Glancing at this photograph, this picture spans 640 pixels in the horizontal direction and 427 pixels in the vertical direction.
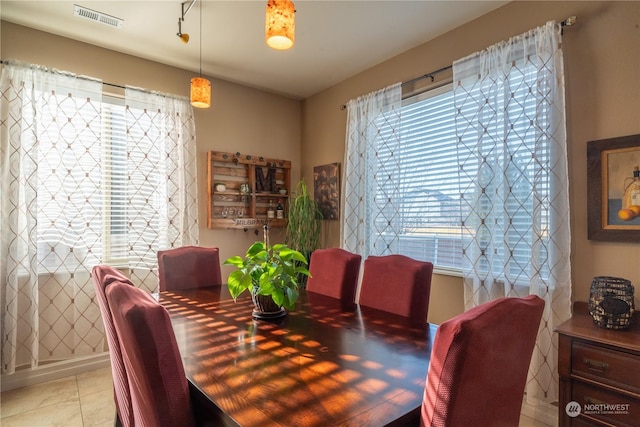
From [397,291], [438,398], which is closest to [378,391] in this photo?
[438,398]

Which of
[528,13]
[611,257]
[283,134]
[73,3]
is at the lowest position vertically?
[611,257]

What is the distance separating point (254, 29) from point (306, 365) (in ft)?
8.24

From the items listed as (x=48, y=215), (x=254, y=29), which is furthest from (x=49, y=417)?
(x=254, y=29)

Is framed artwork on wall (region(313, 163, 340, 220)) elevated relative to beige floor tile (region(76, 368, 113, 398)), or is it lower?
elevated

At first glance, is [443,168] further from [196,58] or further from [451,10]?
[196,58]

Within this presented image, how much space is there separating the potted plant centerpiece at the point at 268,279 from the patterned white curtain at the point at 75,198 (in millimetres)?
1806

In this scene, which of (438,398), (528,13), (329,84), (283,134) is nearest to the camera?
(438,398)

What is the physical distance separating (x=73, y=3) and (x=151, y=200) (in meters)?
1.55

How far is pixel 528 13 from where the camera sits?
7.06 feet

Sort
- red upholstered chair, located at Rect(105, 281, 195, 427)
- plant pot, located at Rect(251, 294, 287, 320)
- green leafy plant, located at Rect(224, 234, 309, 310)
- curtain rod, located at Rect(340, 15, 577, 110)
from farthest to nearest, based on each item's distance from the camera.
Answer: curtain rod, located at Rect(340, 15, 577, 110), plant pot, located at Rect(251, 294, 287, 320), green leafy plant, located at Rect(224, 234, 309, 310), red upholstered chair, located at Rect(105, 281, 195, 427)

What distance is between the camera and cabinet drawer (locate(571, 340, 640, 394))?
138 cm

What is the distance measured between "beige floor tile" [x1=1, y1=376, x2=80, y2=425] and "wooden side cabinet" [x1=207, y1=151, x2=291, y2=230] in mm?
1700

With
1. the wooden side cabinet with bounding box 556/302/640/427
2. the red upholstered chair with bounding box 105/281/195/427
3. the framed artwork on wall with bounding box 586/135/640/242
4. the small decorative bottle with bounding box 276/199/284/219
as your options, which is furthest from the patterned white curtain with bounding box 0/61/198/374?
the framed artwork on wall with bounding box 586/135/640/242

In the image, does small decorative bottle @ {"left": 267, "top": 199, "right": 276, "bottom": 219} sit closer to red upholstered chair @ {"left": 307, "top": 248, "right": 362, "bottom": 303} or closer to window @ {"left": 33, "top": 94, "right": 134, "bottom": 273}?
window @ {"left": 33, "top": 94, "right": 134, "bottom": 273}
